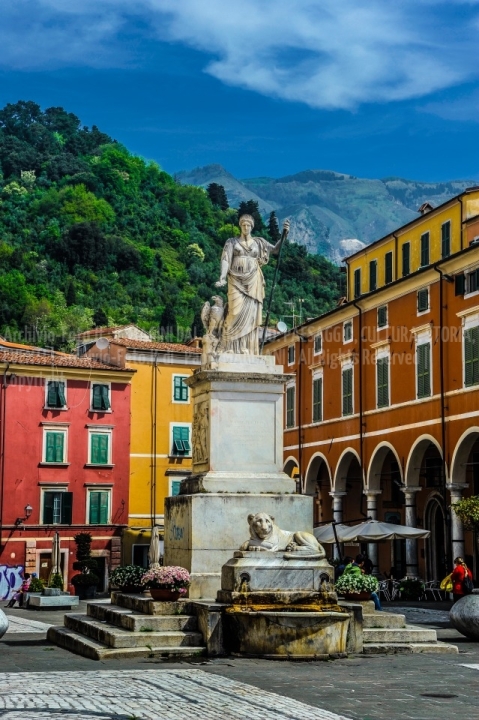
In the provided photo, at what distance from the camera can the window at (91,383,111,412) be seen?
52688 millimetres

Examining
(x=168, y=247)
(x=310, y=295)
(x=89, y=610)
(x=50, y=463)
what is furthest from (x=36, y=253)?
(x=89, y=610)

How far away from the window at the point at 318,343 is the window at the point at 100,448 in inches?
459

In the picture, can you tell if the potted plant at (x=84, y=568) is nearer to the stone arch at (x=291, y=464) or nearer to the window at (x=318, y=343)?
the stone arch at (x=291, y=464)

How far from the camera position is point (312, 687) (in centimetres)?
1124

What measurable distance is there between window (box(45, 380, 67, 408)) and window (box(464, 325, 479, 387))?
22631mm

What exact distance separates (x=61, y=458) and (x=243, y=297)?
1374 inches

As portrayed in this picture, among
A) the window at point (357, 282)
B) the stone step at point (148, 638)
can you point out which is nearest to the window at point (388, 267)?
the window at point (357, 282)

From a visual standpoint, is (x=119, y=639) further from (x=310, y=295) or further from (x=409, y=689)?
(x=310, y=295)

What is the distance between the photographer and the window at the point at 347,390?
43688 mm

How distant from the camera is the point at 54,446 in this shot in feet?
168

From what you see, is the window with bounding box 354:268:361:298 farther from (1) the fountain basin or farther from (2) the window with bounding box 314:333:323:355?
(1) the fountain basin

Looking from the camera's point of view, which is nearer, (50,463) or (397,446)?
(397,446)

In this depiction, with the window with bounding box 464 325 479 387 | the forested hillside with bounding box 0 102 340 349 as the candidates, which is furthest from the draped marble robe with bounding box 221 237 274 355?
the forested hillside with bounding box 0 102 340 349

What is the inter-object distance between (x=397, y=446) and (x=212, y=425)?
78.9 ft
